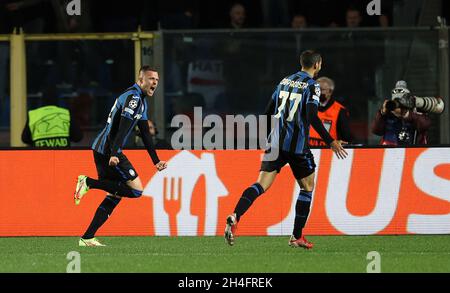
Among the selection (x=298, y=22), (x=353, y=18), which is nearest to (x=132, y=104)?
(x=298, y=22)

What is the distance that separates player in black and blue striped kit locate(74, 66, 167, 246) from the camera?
12.7 m

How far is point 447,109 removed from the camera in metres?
16.6

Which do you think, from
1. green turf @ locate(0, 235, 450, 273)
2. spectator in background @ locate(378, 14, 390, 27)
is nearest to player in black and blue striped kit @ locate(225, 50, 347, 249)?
green turf @ locate(0, 235, 450, 273)

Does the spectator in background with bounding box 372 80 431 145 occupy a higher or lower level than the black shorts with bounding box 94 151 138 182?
higher

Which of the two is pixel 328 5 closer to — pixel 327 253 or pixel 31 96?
pixel 31 96

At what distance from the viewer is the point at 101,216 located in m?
12.8

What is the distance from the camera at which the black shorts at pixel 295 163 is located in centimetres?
1246

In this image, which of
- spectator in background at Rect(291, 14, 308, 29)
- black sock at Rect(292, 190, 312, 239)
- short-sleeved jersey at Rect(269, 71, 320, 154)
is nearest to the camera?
short-sleeved jersey at Rect(269, 71, 320, 154)

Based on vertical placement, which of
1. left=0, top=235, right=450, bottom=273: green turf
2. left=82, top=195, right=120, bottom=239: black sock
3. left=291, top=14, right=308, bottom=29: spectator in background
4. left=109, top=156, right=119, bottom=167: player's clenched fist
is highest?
left=291, top=14, right=308, bottom=29: spectator in background

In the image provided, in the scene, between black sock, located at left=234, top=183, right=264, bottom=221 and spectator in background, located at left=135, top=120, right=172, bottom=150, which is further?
spectator in background, located at left=135, top=120, right=172, bottom=150

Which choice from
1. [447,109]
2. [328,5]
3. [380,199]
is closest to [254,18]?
[328,5]

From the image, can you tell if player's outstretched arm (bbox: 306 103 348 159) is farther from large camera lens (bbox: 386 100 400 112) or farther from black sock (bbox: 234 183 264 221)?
large camera lens (bbox: 386 100 400 112)

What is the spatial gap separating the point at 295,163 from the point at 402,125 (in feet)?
9.38

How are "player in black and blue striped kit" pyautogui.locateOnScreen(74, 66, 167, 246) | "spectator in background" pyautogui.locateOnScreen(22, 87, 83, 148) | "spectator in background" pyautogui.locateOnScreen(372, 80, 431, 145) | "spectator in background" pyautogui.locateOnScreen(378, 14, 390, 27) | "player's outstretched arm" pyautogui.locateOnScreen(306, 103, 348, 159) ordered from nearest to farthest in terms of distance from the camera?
"player's outstretched arm" pyautogui.locateOnScreen(306, 103, 348, 159) → "player in black and blue striped kit" pyautogui.locateOnScreen(74, 66, 167, 246) → "spectator in background" pyautogui.locateOnScreen(372, 80, 431, 145) → "spectator in background" pyautogui.locateOnScreen(22, 87, 83, 148) → "spectator in background" pyautogui.locateOnScreen(378, 14, 390, 27)
